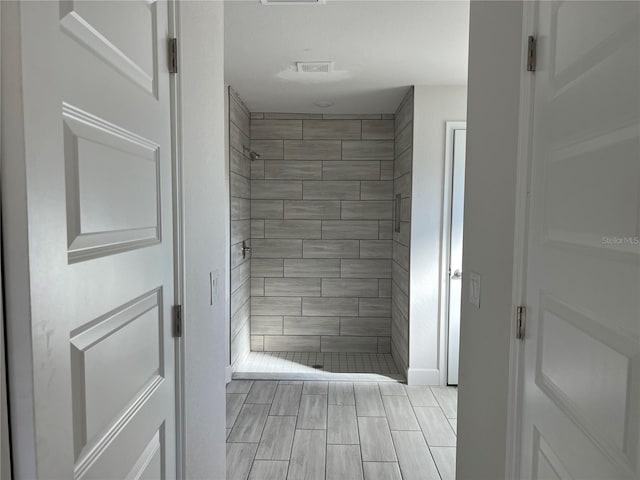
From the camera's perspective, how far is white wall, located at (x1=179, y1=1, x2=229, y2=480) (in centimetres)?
136

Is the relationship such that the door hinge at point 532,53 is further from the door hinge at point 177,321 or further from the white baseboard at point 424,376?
the white baseboard at point 424,376

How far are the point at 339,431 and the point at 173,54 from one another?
8.24 ft

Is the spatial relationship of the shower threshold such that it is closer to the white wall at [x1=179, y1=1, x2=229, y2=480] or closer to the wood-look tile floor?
the wood-look tile floor

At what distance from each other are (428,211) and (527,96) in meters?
2.45

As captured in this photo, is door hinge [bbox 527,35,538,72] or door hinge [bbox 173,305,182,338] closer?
door hinge [bbox 527,35,538,72]

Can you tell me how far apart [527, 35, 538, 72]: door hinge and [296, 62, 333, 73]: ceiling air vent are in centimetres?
202

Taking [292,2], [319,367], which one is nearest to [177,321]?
[292,2]

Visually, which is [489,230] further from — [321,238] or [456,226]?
[321,238]

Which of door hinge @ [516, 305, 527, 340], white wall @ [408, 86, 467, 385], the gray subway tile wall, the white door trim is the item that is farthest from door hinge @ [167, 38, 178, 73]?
white wall @ [408, 86, 467, 385]

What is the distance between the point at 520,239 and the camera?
3.96ft

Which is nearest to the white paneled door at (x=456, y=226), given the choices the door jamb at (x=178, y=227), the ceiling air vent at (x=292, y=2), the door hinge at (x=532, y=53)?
the ceiling air vent at (x=292, y=2)

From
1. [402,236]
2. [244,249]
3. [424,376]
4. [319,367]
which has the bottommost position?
[319,367]

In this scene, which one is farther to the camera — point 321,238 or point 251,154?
point 321,238

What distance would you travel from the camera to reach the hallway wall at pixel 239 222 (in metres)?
3.74
